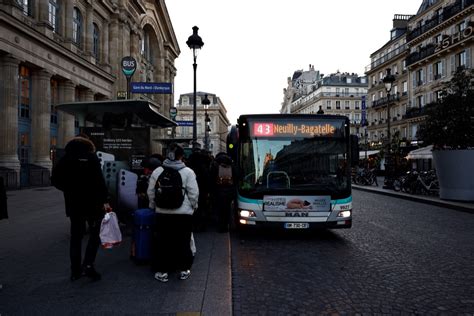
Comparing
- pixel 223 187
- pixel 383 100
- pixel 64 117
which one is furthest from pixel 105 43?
pixel 383 100

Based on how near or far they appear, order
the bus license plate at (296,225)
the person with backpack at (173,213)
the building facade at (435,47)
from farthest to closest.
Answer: the building facade at (435,47) < the bus license plate at (296,225) < the person with backpack at (173,213)

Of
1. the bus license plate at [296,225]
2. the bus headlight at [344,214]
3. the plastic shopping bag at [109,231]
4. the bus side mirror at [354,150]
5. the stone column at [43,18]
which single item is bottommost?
the bus license plate at [296,225]

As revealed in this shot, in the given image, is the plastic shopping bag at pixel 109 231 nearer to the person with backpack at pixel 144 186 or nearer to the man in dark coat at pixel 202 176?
the person with backpack at pixel 144 186

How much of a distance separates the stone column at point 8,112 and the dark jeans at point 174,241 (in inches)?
639

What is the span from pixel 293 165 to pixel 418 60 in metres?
39.6

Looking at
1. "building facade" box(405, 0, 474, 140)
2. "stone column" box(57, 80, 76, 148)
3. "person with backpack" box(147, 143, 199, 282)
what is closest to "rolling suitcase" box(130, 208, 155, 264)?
"person with backpack" box(147, 143, 199, 282)

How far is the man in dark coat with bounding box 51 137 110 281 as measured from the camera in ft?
14.8

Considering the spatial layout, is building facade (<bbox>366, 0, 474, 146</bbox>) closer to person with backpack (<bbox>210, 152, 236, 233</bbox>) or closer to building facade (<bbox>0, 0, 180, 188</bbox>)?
building facade (<bbox>0, 0, 180, 188</bbox>)

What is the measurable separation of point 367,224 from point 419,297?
539 centimetres

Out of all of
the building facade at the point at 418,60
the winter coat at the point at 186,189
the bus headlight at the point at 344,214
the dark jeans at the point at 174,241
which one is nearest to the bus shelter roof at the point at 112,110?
the winter coat at the point at 186,189

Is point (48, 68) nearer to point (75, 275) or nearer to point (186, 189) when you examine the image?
Answer: point (75, 275)

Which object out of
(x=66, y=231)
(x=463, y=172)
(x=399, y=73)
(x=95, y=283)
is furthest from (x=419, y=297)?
(x=399, y=73)

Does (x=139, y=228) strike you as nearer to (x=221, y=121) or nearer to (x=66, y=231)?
(x=66, y=231)

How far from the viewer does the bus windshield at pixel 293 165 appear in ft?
24.1
